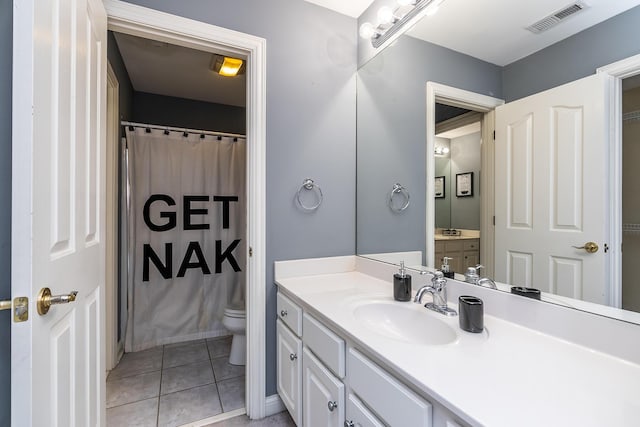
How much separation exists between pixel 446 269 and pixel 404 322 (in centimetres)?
32

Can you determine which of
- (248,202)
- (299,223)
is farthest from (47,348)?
(299,223)

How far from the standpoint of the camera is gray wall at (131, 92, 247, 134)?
10.2 ft

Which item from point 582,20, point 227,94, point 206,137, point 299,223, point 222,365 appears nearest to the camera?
point 582,20

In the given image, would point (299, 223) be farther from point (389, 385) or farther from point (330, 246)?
point (389, 385)

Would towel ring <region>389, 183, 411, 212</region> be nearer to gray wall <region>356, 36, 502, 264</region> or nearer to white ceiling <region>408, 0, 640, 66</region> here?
gray wall <region>356, 36, 502, 264</region>

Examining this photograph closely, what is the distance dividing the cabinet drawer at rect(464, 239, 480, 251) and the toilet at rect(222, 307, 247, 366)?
5.24 ft

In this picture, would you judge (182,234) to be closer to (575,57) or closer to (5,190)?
(5,190)

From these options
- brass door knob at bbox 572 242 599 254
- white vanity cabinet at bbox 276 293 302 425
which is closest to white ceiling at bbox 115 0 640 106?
brass door knob at bbox 572 242 599 254

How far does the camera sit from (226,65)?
2.43m

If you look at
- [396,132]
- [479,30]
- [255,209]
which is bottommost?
[255,209]

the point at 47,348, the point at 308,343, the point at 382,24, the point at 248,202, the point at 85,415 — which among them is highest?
the point at 382,24

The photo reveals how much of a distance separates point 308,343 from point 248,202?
790 millimetres

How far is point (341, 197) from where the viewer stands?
188 cm

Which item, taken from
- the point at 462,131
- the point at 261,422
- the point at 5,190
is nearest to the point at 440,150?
the point at 462,131
